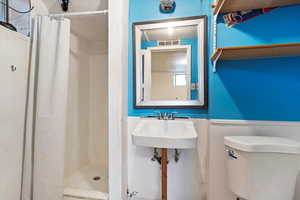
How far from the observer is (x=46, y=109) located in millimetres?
1333

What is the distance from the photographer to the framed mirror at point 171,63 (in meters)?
1.43

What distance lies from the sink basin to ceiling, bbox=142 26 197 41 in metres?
0.87

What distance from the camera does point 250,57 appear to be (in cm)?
117

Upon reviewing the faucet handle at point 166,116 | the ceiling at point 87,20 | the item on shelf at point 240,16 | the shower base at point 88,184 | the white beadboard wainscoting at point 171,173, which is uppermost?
the ceiling at point 87,20

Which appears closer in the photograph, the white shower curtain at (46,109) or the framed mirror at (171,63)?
the white shower curtain at (46,109)

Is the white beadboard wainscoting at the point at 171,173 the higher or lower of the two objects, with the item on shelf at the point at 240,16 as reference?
lower

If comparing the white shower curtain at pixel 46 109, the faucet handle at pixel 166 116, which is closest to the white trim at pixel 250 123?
the faucet handle at pixel 166 116

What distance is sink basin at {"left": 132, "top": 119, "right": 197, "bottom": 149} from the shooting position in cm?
104

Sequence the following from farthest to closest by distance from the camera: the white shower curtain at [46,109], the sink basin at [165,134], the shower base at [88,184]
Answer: the shower base at [88,184], the white shower curtain at [46,109], the sink basin at [165,134]

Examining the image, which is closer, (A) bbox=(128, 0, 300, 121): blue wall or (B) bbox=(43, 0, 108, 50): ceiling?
(A) bbox=(128, 0, 300, 121): blue wall

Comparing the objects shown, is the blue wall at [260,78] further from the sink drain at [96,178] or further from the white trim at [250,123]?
the sink drain at [96,178]

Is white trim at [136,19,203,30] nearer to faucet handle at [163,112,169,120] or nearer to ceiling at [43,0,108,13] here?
ceiling at [43,0,108,13]

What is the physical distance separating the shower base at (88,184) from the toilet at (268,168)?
3.99 ft

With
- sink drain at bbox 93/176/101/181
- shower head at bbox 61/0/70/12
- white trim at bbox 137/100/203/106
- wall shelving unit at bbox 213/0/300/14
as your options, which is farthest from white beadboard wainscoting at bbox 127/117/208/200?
shower head at bbox 61/0/70/12
